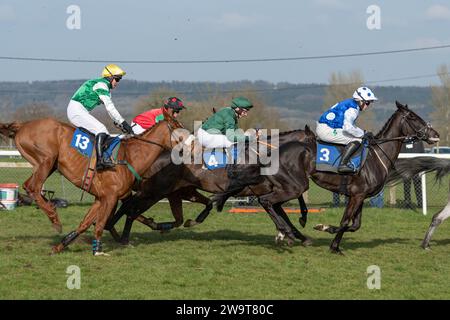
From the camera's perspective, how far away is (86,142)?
9062mm

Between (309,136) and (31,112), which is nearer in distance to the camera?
(309,136)

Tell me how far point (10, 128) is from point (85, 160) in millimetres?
1309

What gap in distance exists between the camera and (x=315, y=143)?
9961mm

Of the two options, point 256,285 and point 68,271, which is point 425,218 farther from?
point 68,271

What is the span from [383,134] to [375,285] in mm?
3262

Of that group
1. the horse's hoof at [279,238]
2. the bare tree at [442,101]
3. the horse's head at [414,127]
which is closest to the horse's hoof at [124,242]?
the horse's hoof at [279,238]

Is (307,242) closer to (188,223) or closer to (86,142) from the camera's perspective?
(188,223)

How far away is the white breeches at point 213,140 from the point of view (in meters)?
9.98

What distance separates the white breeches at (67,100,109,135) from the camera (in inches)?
358

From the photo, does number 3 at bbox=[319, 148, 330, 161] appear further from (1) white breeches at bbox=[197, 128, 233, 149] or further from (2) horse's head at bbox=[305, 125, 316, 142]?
(1) white breeches at bbox=[197, 128, 233, 149]

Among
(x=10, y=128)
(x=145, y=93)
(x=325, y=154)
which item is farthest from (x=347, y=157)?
(x=145, y=93)

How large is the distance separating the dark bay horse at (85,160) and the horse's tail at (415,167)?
3738mm

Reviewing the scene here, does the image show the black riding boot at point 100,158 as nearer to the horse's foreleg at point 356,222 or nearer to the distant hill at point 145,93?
the horse's foreleg at point 356,222

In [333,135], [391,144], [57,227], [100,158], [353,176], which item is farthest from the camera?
[391,144]
